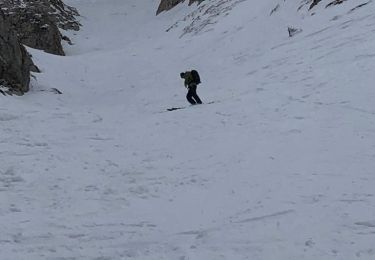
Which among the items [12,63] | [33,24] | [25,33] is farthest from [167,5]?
[12,63]

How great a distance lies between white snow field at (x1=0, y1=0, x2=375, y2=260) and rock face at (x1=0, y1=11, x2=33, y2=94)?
75cm

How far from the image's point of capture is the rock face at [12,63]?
18188mm

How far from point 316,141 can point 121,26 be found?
33832mm

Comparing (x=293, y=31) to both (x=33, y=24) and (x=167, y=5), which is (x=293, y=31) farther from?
(x=167, y=5)

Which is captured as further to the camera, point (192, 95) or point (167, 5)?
point (167, 5)

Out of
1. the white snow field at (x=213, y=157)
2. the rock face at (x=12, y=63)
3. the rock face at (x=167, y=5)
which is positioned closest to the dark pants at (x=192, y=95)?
the white snow field at (x=213, y=157)

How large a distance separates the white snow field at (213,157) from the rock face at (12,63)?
0.75 meters

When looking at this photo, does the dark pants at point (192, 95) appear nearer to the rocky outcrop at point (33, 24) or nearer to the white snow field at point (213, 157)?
the white snow field at point (213, 157)

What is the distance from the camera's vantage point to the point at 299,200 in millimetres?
8656

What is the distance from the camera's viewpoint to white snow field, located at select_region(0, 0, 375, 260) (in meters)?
7.44

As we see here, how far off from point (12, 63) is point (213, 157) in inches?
408

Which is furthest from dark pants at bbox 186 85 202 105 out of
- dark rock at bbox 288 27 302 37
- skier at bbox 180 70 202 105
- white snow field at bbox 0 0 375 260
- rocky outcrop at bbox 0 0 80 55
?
rocky outcrop at bbox 0 0 80 55

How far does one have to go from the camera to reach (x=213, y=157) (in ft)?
37.8

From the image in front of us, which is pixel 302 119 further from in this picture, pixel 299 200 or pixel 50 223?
pixel 50 223
